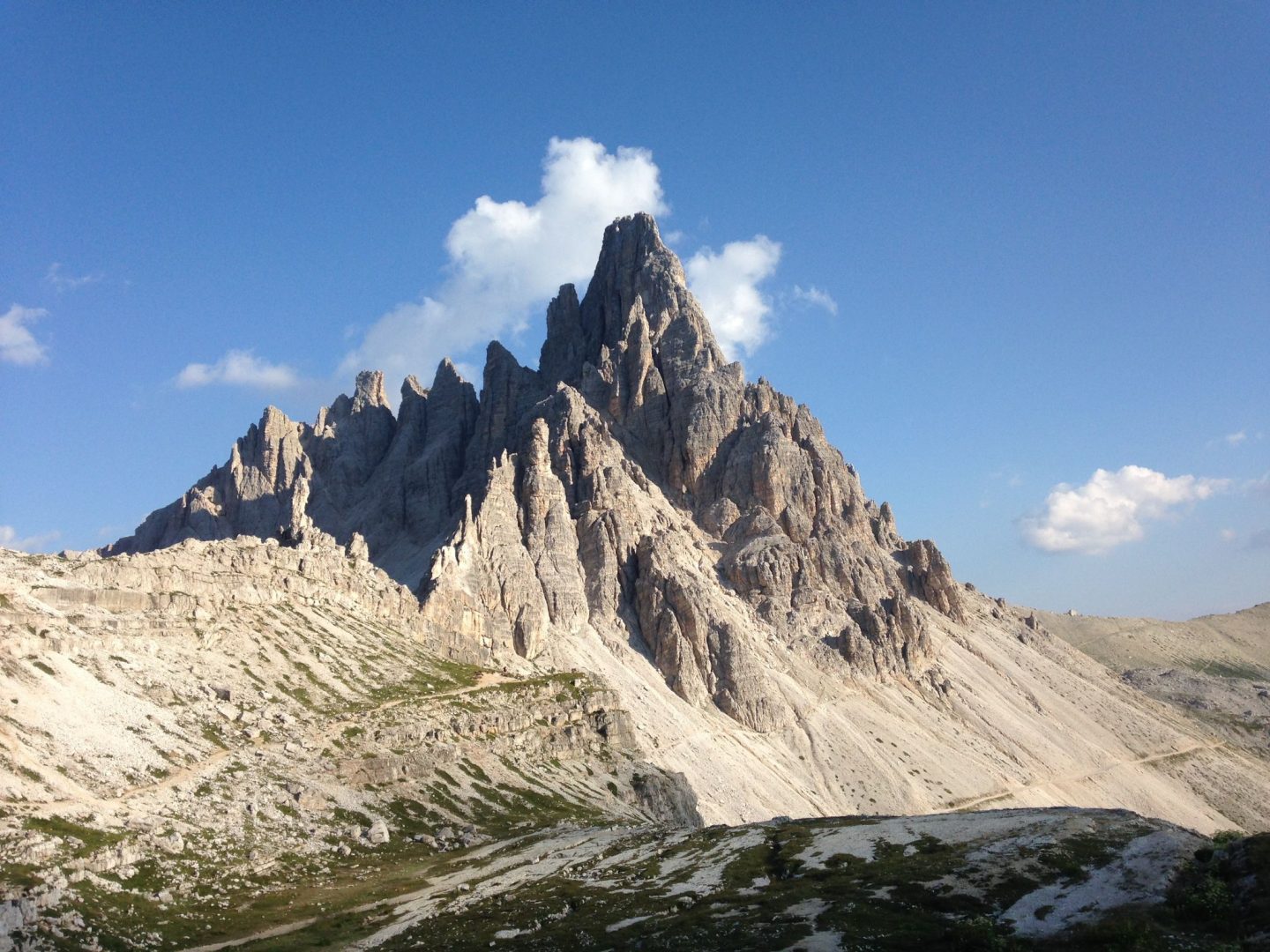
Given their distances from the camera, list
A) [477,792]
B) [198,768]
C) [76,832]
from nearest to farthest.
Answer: [76,832]
[198,768]
[477,792]

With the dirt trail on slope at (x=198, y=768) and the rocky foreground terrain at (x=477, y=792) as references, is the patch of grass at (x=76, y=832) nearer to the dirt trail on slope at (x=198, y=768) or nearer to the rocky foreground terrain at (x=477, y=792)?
the rocky foreground terrain at (x=477, y=792)

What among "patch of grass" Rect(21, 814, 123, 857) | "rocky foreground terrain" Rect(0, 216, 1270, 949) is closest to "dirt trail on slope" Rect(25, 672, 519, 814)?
"rocky foreground terrain" Rect(0, 216, 1270, 949)

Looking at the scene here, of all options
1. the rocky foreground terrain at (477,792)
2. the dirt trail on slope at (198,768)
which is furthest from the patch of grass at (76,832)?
the dirt trail on slope at (198,768)

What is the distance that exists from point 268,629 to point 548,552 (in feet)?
268

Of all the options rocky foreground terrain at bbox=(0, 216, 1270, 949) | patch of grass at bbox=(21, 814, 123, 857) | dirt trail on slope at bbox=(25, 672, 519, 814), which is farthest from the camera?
dirt trail on slope at bbox=(25, 672, 519, 814)

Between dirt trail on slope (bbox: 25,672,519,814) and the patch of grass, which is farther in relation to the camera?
dirt trail on slope (bbox: 25,672,519,814)

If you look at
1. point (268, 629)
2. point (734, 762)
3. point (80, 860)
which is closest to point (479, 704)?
point (268, 629)

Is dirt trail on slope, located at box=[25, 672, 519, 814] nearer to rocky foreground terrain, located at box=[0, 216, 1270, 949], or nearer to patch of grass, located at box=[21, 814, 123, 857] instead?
rocky foreground terrain, located at box=[0, 216, 1270, 949]

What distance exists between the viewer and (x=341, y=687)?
11638 cm

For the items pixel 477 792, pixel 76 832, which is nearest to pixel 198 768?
pixel 76 832

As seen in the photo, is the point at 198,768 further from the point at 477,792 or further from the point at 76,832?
the point at 477,792

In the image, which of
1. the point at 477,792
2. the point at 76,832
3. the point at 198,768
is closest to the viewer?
the point at 76,832

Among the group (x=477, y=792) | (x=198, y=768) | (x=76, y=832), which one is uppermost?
(x=198, y=768)

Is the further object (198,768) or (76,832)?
(198,768)
